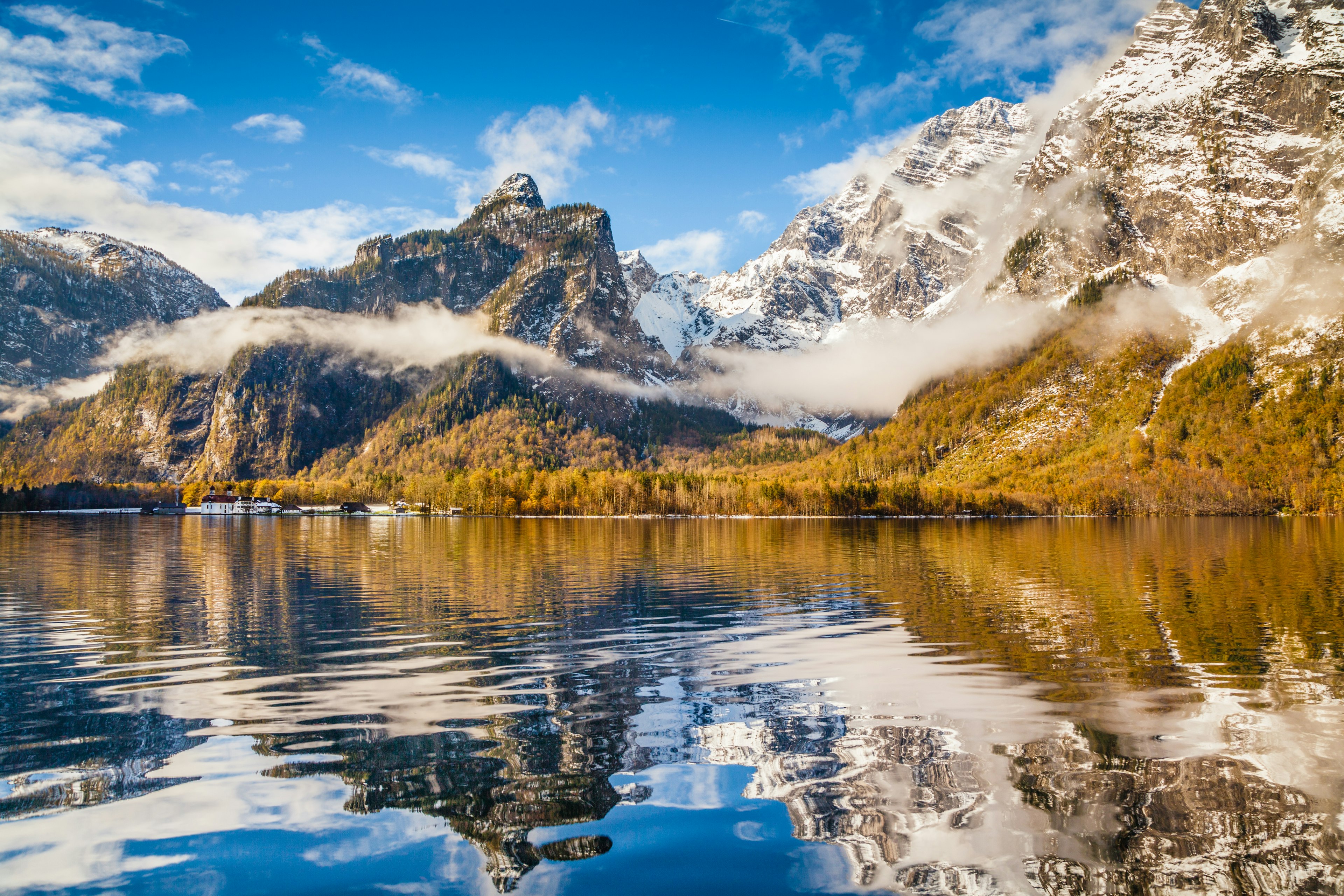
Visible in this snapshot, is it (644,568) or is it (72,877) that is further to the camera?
(644,568)

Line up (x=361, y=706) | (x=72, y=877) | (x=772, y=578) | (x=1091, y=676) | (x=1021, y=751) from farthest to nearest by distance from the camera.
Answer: (x=772, y=578) < (x=1091, y=676) < (x=361, y=706) < (x=1021, y=751) < (x=72, y=877)

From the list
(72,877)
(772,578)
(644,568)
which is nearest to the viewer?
(72,877)

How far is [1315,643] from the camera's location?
27.3 m

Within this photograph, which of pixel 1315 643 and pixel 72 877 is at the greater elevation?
pixel 72 877

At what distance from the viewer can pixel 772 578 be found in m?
53.8

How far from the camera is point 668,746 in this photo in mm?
15688

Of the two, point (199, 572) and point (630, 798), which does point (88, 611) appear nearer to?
point (199, 572)

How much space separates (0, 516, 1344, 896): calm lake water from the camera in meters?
10.4

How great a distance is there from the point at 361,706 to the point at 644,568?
43414 mm

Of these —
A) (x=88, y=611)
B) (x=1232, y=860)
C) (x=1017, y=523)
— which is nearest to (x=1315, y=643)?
(x=1232, y=860)

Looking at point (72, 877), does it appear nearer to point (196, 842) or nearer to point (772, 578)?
point (196, 842)

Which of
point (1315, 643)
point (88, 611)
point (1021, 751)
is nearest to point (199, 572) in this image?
point (88, 611)

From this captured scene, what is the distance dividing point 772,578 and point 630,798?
42.0 m

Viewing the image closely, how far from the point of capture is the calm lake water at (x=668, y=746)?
1038 cm
